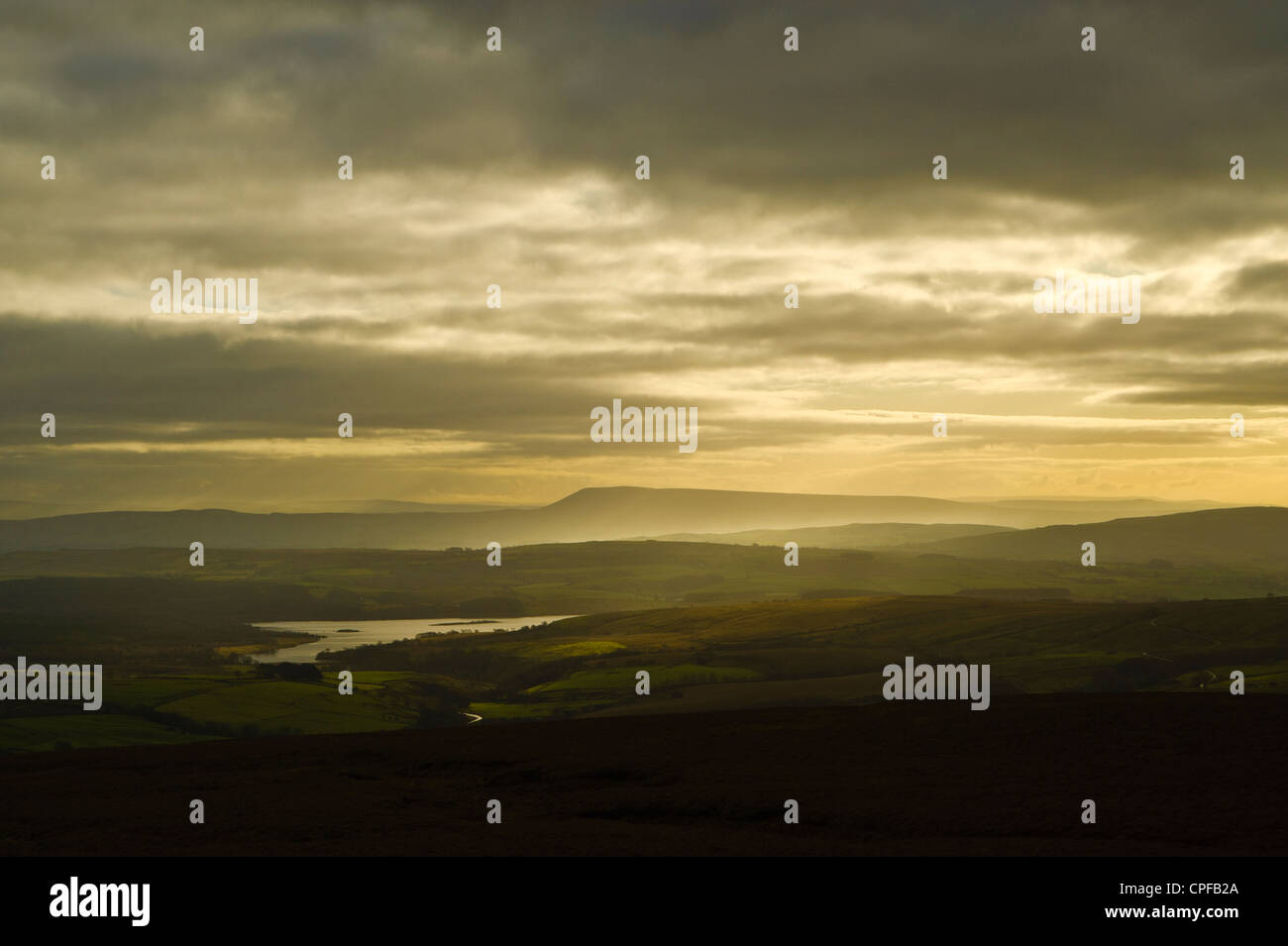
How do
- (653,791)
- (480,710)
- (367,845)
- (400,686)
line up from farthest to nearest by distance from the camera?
1. (400,686)
2. (480,710)
3. (653,791)
4. (367,845)

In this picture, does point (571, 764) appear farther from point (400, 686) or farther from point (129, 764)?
point (400, 686)

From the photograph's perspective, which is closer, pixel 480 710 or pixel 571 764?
pixel 571 764

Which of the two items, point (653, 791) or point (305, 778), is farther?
point (305, 778)

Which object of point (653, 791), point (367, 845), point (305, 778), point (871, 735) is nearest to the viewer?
point (367, 845)
